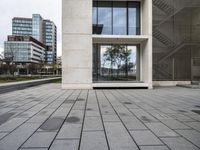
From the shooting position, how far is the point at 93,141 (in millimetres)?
4836

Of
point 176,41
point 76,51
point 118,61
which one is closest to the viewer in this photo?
point 76,51

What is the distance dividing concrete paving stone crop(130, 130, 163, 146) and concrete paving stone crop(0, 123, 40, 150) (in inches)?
112

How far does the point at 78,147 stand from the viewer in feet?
14.7

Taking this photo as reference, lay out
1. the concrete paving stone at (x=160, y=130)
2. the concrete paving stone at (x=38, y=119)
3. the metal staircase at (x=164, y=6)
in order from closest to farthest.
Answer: the concrete paving stone at (x=160, y=130), the concrete paving stone at (x=38, y=119), the metal staircase at (x=164, y=6)

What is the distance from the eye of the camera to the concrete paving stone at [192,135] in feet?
16.0

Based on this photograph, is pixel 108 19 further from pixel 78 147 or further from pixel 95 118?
pixel 78 147

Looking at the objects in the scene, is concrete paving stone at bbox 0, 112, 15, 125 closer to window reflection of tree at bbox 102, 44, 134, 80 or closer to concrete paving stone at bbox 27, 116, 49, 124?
concrete paving stone at bbox 27, 116, 49, 124

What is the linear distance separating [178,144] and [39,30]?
153507 millimetres

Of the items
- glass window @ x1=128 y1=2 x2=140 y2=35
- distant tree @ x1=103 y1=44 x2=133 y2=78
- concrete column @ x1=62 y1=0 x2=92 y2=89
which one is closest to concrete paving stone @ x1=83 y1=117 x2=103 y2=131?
concrete column @ x1=62 y1=0 x2=92 y2=89

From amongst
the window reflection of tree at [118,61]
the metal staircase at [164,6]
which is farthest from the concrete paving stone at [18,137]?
the metal staircase at [164,6]

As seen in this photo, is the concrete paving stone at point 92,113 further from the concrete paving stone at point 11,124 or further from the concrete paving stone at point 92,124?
the concrete paving stone at point 11,124

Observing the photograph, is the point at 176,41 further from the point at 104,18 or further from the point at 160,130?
the point at 160,130

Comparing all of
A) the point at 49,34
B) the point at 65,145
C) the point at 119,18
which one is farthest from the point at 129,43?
the point at 49,34

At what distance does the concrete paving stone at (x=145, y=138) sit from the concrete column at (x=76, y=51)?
1310 centimetres
